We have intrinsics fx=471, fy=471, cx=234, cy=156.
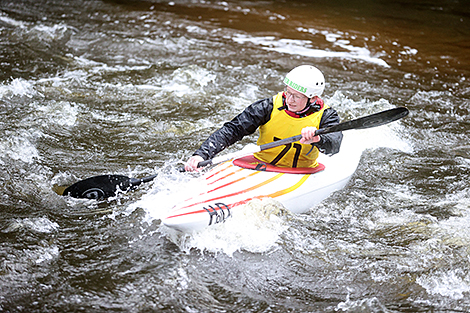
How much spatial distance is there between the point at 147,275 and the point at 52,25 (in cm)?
687

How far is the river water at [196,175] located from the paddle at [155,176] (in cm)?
10

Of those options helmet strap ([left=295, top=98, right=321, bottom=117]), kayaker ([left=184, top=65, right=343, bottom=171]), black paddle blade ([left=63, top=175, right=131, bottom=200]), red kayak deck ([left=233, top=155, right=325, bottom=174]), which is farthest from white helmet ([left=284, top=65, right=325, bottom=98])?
black paddle blade ([left=63, top=175, right=131, bottom=200])

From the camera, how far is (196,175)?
147 inches

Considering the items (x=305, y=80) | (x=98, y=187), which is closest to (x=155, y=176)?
(x=98, y=187)

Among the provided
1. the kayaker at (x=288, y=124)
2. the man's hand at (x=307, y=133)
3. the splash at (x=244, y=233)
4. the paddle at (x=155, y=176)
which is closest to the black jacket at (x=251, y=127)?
the kayaker at (x=288, y=124)

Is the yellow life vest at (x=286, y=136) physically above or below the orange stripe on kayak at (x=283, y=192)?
above

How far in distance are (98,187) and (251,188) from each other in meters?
1.21

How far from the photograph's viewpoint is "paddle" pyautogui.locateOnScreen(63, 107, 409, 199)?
3.45 meters

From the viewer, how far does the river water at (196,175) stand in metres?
2.93

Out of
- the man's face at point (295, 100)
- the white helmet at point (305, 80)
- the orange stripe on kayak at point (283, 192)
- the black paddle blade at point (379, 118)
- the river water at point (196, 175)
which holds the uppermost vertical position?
the white helmet at point (305, 80)

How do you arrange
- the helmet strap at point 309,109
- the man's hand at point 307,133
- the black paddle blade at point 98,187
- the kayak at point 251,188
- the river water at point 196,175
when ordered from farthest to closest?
the black paddle blade at point 98,187 < the helmet strap at point 309,109 < the man's hand at point 307,133 < the kayak at point 251,188 < the river water at point 196,175

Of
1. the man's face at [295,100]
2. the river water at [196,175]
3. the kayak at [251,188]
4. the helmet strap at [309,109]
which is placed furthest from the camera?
the helmet strap at [309,109]

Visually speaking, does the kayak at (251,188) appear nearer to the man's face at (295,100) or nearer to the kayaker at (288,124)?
the kayaker at (288,124)

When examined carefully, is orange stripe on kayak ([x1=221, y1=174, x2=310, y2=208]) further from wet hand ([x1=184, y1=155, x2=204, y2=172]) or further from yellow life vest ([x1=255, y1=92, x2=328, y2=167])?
wet hand ([x1=184, y1=155, x2=204, y2=172])
